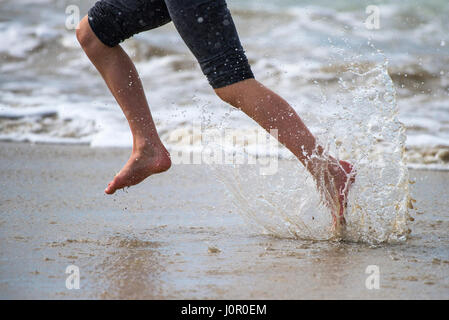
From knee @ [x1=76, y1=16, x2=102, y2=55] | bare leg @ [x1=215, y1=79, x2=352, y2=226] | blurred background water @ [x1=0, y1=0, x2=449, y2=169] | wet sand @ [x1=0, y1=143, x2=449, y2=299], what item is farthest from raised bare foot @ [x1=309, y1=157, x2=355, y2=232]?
knee @ [x1=76, y1=16, x2=102, y2=55]

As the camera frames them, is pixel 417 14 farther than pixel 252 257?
Yes

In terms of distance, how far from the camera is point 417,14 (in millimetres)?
12375

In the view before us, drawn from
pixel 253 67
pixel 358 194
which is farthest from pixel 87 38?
pixel 253 67

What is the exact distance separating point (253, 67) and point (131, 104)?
599 cm

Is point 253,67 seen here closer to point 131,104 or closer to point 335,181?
point 131,104

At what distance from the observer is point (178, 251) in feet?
7.75

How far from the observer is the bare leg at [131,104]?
2.67m

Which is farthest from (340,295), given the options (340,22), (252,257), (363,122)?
(340,22)

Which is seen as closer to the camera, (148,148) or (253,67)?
(148,148)

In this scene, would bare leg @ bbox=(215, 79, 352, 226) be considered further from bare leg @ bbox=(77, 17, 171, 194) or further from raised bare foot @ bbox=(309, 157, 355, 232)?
bare leg @ bbox=(77, 17, 171, 194)

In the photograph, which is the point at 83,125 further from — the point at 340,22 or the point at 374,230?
the point at 340,22
